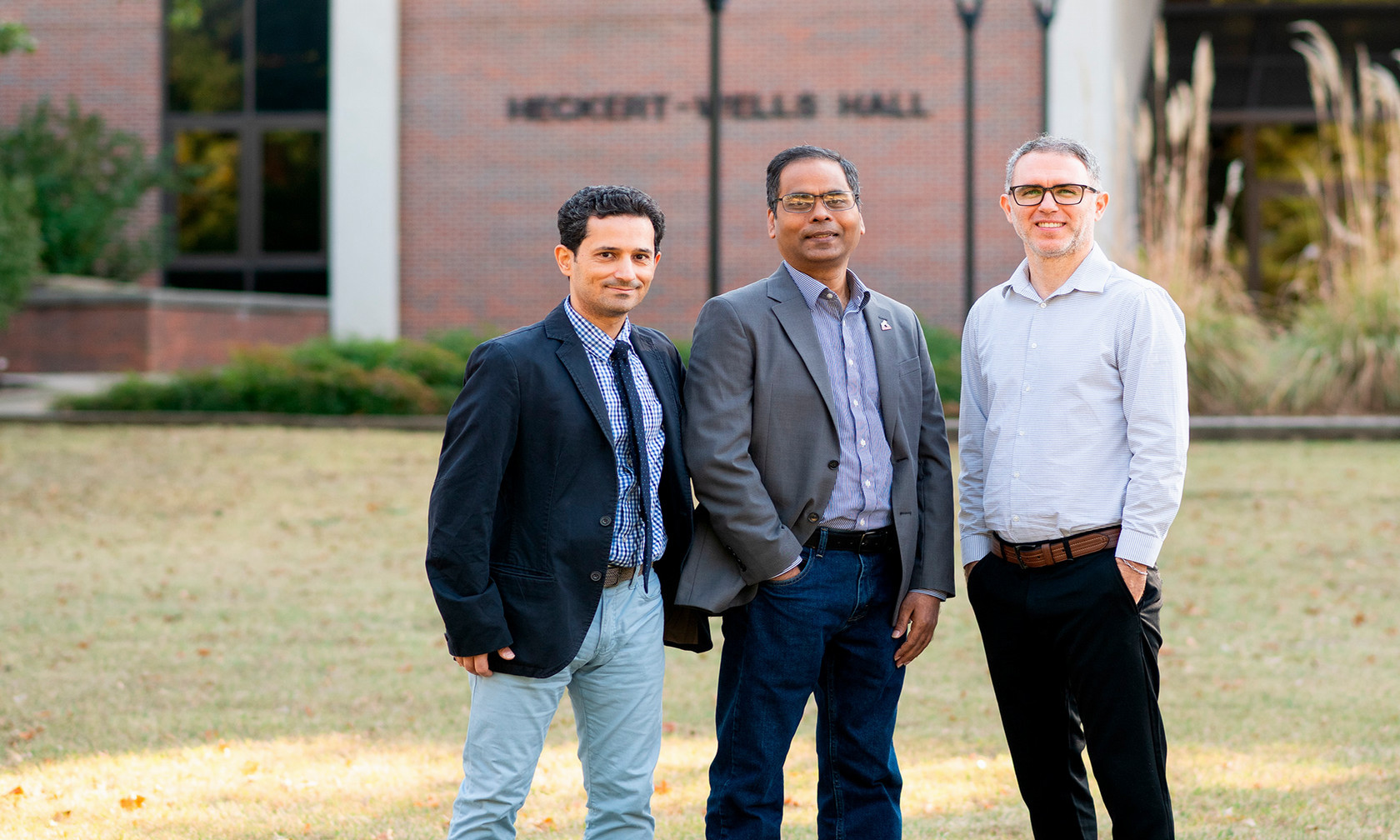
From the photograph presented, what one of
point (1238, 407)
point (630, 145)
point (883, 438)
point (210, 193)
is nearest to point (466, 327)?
point (630, 145)

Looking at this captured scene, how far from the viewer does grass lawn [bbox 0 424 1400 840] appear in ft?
14.6

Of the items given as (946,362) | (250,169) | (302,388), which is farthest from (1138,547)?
(250,169)

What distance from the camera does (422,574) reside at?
8.12 metres

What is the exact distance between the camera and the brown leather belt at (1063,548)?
3.17 meters

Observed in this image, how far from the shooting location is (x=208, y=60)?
21000 millimetres

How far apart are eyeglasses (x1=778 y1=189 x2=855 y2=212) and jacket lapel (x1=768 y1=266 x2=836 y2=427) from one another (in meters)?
0.17

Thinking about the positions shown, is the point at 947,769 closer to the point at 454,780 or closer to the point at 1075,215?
the point at 454,780

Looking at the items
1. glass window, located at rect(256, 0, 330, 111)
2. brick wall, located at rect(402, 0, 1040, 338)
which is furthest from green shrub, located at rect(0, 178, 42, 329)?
glass window, located at rect(256, 0, 330, 111)

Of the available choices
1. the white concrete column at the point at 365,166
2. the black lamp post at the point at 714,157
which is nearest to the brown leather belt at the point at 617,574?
the black lamp post at the point at 714,157

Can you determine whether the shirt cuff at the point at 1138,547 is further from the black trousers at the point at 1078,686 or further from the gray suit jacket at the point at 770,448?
the gray suit jacket at the point at 770,448

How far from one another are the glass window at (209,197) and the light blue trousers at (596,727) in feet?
65.6

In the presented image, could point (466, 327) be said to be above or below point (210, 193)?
below

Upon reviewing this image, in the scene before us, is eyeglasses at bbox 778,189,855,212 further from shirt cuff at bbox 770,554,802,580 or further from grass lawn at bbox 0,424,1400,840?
grass lawn at bbox 0,424,1400,840

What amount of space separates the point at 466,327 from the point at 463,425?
1678 centimetres
